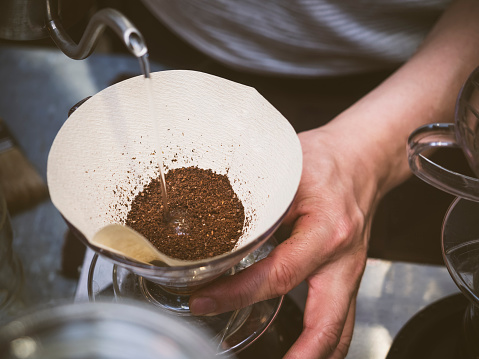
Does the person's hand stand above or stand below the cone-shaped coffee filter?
below

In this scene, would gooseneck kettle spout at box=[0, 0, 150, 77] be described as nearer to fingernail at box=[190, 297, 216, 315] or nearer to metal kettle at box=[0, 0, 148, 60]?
metal kettle at box=[0, 0, 148, 60]

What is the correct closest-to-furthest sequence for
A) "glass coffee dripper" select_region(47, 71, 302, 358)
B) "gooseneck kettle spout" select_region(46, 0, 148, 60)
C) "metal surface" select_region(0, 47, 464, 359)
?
"gooseneck kettle spout" select_region(46, 0, 148, 60) → "glass coffee dripper" select_region(47, 71, 302, 358) → "metal surface" select_region(0, 47, 464, 359)

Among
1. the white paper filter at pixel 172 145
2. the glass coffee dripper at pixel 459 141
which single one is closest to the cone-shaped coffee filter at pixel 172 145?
the white paper filter at pixel 172 145

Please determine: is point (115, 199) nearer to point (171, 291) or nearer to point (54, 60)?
point (171, 291)

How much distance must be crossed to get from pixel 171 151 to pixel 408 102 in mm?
423

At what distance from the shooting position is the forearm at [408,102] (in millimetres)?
751

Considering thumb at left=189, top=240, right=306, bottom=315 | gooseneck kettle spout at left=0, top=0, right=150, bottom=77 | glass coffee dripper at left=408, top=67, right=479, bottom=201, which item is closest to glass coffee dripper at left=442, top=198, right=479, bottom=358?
glass coffee dripper at left=408, top=67, right=479, bottom=201

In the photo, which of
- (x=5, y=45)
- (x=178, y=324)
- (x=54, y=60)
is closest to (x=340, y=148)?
(x=178, y=324)

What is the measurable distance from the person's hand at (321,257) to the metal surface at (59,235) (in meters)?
0.06

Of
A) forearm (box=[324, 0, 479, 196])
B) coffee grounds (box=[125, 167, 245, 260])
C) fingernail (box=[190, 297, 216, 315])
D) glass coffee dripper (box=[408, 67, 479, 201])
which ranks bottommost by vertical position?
fingernail (box=[190, 297, 216, 315])

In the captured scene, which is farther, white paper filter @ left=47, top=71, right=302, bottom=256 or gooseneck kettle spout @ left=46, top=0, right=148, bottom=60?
white paper filter @ left=47, top=71, right=302, bottom=256

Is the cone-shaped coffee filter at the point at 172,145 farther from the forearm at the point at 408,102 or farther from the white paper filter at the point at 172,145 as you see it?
the forearm at the point at 408,102

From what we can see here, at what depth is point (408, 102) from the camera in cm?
79

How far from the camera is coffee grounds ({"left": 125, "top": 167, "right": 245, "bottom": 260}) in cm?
53
